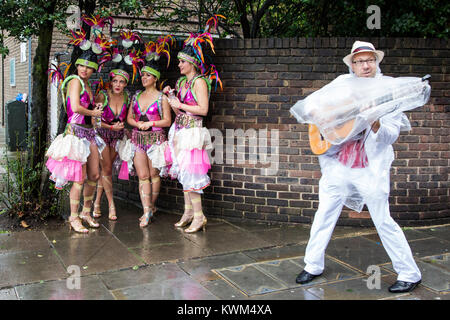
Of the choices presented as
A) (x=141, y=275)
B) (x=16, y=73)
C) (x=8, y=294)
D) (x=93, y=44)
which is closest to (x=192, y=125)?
(x=93, y=44)

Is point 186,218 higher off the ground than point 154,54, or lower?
lower

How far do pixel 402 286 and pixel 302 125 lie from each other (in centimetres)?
260

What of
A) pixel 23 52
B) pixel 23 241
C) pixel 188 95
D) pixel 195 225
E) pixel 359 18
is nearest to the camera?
pixel 23 241

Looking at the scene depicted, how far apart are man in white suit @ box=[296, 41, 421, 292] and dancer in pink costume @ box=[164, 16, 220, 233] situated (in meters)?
1.91

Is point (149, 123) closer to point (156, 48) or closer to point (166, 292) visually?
point (156, 48)

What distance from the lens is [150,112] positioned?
5938mm

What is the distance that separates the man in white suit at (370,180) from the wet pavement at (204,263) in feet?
1.04

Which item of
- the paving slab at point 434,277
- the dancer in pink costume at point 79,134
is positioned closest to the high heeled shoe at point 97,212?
the dancer in pink costume at point 79,134

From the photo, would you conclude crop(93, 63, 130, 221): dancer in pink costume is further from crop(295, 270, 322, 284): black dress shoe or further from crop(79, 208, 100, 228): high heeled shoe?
crop(295, 270, 322, 284): black dress shoe

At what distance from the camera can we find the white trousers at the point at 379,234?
3971 millimetres

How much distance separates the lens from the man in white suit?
155 inches

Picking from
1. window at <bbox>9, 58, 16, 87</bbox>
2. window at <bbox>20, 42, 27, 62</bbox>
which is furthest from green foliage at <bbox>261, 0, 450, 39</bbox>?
window at <bbox>9, 58, 16, 87</bbox>

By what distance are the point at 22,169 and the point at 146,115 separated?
1.67 metres

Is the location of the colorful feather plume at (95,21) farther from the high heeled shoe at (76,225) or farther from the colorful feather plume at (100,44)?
the high heeled shoe at (76,225)
